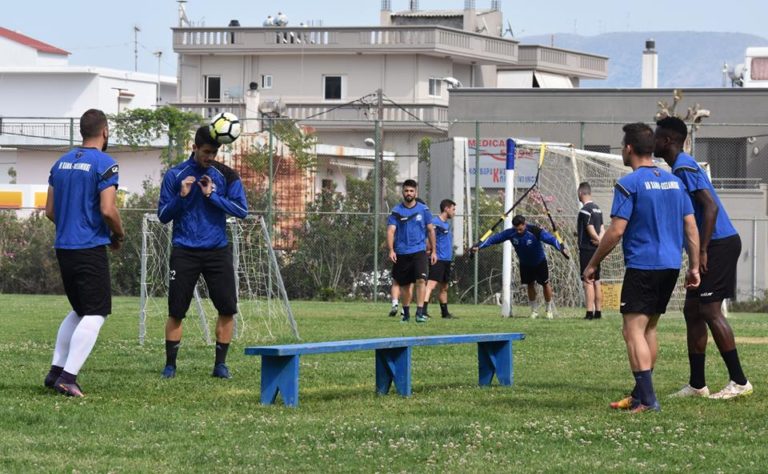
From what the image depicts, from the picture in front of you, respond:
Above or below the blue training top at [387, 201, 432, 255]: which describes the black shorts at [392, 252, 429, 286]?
below

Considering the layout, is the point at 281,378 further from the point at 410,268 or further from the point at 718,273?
the point at 410,268

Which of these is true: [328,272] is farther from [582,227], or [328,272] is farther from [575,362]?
[575,362]

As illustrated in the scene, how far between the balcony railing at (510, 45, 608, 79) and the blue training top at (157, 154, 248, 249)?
5812cm

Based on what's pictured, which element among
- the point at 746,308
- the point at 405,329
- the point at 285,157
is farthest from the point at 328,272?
the point at 405,329

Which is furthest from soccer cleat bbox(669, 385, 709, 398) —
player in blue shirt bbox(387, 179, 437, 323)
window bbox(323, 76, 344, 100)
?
window bbox(323, 76, 344, 100)

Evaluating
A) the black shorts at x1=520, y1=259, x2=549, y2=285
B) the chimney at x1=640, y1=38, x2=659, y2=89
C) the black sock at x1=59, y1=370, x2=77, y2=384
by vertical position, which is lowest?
the black sock at x1=59, y1=370, x2=77, y2=384

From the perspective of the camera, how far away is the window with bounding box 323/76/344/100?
6272cm

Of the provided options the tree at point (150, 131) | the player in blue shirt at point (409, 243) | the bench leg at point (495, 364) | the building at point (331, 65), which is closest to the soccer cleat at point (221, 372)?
the bench leg at point (495, 364)

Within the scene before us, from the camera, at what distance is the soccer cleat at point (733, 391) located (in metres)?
10.9

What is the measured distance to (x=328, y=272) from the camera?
32.8m

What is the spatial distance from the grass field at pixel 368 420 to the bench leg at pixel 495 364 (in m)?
0.19

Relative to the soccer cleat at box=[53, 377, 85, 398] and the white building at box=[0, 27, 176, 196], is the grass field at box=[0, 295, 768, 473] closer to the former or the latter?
the soccer cleat at box=[53, 377, 85, 398]

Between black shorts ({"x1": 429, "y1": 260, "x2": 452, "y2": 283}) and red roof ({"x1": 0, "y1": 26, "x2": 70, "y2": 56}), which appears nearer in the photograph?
black shorts ({"x1": 429, "y1": 260, "x2": 452, "y2": 283})

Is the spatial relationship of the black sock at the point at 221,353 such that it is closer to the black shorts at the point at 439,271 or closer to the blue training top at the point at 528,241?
the blue training top at the point at 528,241
